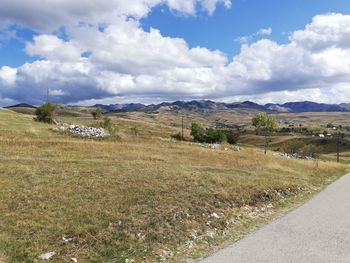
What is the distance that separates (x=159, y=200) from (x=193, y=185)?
4260mm

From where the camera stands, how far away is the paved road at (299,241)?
40.6ft

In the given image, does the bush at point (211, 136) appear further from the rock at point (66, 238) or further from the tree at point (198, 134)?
the rock at point (66, 238)

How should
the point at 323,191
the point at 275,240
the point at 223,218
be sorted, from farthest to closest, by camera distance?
1. the point at 323,191
2. the point at 223,218
3. the point at 275,240

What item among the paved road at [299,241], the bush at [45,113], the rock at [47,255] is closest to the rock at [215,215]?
the paved road at [299,241]

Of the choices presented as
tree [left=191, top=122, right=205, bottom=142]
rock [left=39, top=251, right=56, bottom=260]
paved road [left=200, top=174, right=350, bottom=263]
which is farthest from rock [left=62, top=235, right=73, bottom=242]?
tree [left=191, top=122, right=205, bottom=142]

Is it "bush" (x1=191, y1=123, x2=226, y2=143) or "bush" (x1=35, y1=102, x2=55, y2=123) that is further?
"bush" (x1=191, y1=123, x2=226, y2=143)

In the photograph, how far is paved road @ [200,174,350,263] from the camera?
12.4m

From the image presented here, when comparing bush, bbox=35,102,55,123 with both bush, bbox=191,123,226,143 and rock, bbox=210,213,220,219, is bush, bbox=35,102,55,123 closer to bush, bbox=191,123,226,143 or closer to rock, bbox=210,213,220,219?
bush, bbox=191,123,226,143

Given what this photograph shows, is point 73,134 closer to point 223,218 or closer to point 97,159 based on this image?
point 97,159

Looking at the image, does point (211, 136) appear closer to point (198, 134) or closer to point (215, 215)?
point (198, 134)

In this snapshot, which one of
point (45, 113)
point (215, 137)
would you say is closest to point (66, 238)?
point (45, 113)

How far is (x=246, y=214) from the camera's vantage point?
1919cm

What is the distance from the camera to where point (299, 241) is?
14367 millimetres

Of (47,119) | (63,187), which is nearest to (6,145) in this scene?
(63,187)
